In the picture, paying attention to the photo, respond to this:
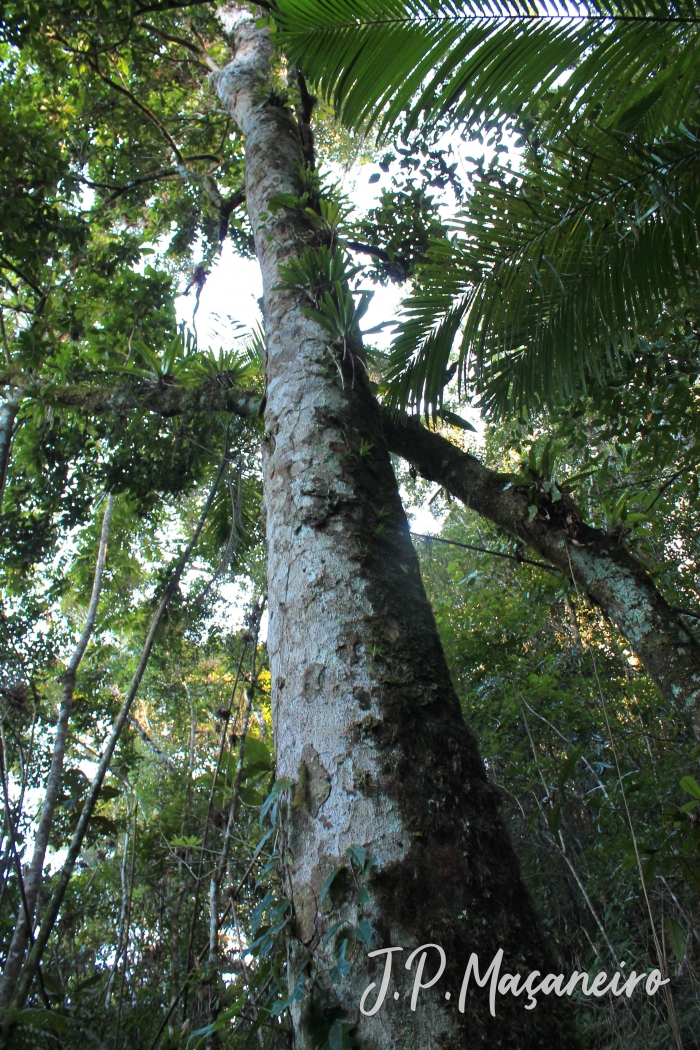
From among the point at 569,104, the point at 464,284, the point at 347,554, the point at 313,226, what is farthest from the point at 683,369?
the point at 347,554

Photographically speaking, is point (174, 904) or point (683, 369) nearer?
point (683, 369)

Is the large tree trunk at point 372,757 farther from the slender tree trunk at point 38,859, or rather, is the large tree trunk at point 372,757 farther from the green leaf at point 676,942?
the slender tree trunk at point 38,859

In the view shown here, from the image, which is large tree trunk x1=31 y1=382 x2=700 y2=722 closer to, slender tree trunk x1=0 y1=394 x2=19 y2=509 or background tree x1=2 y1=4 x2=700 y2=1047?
background tree x1=2 y1=4 x2=700 y2=1047

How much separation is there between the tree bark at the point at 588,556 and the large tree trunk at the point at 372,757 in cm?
74

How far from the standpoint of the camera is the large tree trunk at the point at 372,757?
927mm

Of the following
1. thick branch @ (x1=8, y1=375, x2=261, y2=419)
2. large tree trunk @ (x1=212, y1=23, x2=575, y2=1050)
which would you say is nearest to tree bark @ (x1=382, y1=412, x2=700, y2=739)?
large tree trunk @ (x1=212, y1=23, x2=575, y2=1050)

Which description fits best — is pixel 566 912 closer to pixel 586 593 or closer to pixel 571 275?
pixel 586 593

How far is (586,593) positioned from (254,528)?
2.94 m

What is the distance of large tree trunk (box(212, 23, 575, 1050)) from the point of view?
3.04ft

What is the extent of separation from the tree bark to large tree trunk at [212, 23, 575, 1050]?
2.42 feet

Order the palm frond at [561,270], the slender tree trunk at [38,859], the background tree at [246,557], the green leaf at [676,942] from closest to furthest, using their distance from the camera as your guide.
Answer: the background tree at [246,557]
the green leaf at [676,942]
the palm frond at [561,270]
the slender tree trunk at [38,859]

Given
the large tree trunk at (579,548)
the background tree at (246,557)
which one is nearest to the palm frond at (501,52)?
the background tree at (246,557)

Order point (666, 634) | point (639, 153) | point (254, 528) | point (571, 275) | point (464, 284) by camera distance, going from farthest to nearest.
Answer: point (254, 528)
point (464, 284)
point (571, 275)
point (666, 634)
point (639, 153)

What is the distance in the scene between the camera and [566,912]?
3779 mm
